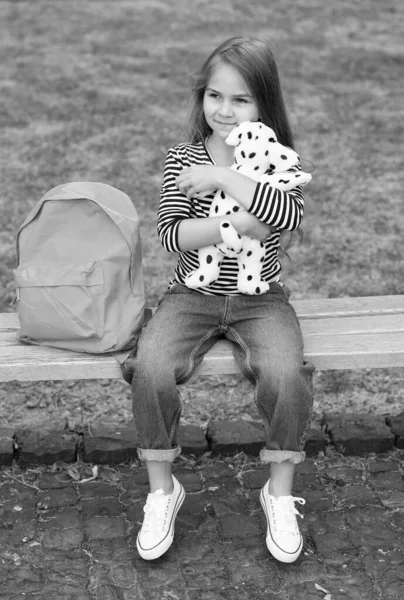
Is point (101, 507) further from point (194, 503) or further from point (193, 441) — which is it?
point (193, 441)

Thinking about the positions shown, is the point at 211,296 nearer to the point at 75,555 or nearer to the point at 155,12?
the point at 75,555

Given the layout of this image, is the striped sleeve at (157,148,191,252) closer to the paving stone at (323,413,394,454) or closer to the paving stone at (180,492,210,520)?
the paving stone at (180,492,210,520)

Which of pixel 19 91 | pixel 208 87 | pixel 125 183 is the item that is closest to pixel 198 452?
pixel 208 87

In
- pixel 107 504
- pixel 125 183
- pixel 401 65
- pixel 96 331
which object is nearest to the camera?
pixel 96 331

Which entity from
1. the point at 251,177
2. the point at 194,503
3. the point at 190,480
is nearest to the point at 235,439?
the point at 190,480

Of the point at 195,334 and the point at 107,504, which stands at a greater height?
the point at 195,334

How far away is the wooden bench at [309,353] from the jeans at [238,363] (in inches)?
2.6

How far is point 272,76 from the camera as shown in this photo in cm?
315

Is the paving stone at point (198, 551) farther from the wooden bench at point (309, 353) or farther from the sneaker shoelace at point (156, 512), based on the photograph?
the wooden bench at point (309, 353)

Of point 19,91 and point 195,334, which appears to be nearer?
point 195,334

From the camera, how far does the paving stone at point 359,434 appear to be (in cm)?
369

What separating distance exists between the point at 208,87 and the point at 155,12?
22.8ft

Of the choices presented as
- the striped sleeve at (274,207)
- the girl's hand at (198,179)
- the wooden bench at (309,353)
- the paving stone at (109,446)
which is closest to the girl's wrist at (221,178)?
the girl's hand at (198,179)

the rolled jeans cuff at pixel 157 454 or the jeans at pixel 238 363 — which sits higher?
the jeans at pixel 238 363
